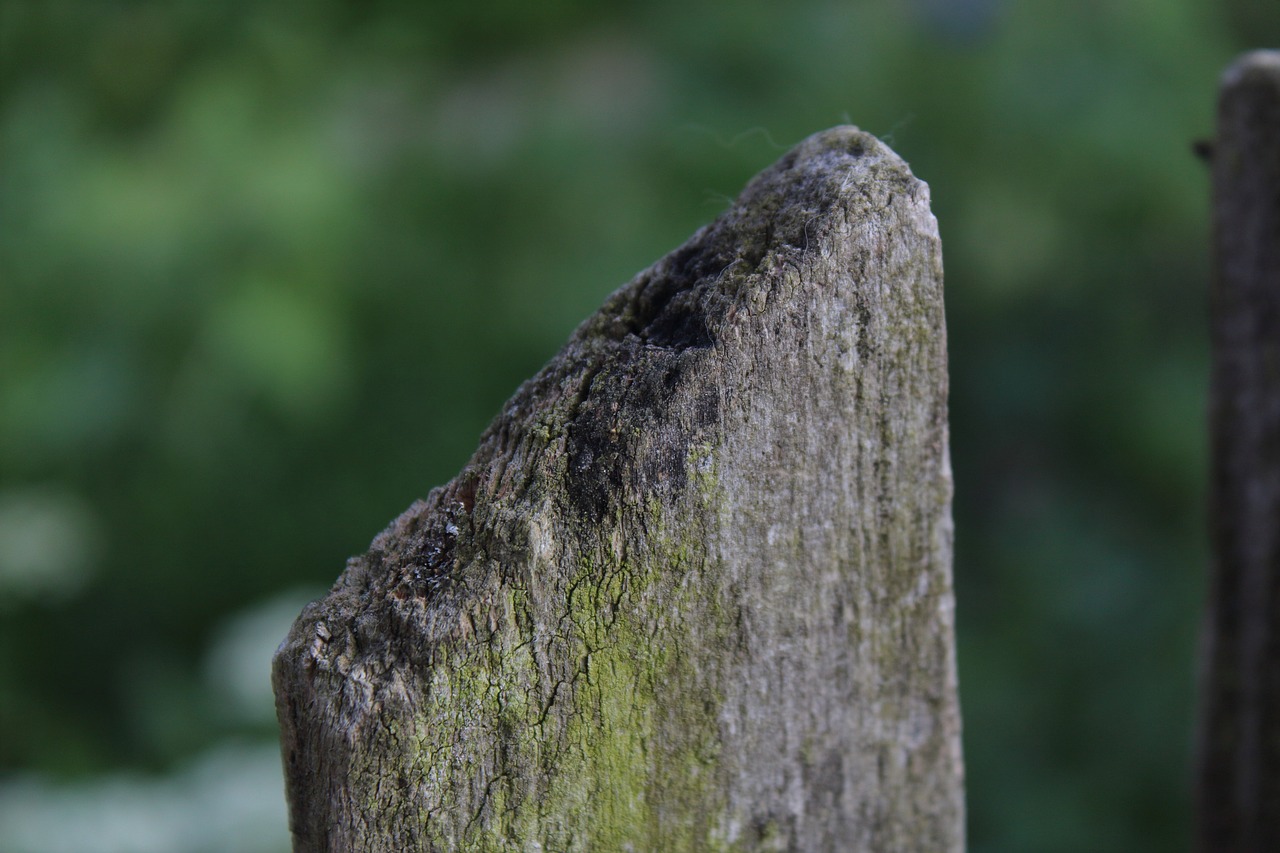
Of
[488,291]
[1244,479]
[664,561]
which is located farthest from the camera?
[488,291]

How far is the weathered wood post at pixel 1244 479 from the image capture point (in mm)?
975

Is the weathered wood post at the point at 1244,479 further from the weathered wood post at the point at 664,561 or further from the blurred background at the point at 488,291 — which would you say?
the blurred background at the point at 488,291

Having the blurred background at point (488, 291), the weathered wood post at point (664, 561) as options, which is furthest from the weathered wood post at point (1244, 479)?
the blurred background at point (488, 291)

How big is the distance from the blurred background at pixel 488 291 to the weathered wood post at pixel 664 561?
1772 mm

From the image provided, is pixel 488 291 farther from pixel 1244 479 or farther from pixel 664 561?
pixel 664 561

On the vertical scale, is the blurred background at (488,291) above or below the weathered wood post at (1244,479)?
above

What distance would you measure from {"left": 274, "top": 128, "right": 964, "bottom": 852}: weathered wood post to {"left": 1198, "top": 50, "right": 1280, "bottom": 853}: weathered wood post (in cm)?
52

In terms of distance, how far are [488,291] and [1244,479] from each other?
119 inches

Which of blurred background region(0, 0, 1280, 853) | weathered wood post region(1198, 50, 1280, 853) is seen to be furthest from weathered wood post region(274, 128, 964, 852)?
blurred background region(0, 0, 1280, 853)

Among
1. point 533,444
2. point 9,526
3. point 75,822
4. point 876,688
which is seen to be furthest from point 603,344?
point 9,526

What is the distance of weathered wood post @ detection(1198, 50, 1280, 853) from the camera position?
98 cm

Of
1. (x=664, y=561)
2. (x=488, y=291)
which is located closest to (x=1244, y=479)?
(x=664, y=561)

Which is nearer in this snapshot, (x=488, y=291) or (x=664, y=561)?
(x=664, y=561)

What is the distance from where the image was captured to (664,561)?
2.03ft
